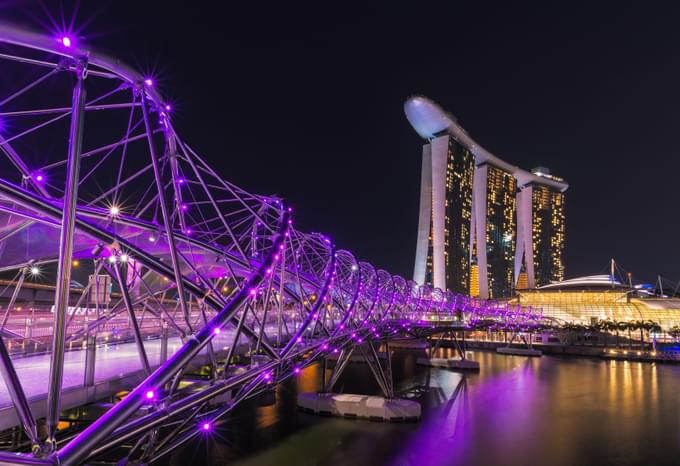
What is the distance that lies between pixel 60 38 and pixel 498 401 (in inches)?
1689

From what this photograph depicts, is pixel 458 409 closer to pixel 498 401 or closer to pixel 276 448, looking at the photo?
pixel 498 401

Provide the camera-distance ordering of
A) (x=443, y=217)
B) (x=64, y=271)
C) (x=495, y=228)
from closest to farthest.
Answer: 1. (x=64, y=271)
2. (x=443, y=217)
3. (x=495, y=228)

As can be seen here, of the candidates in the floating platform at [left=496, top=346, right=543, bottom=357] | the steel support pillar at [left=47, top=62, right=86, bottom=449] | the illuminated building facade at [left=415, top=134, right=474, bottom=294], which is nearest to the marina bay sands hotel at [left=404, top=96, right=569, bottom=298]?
the illuminated building facade at [left=415, top=134, right=474, bottom=294]

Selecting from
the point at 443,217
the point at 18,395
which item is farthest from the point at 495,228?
the point at 18,395

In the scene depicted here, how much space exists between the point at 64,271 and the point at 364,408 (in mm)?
30548

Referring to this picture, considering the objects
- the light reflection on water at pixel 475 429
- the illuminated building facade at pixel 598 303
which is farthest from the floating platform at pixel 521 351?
the illuminated building facade at pixel 598 303

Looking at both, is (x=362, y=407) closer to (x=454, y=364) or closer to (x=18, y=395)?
(x=18, y=395)

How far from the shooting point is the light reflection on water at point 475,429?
27.1m

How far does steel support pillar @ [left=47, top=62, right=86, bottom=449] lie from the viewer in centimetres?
673

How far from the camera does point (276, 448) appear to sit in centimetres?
2780

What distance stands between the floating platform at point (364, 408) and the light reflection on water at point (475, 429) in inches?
36.5

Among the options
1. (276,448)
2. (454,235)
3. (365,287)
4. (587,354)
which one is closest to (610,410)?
(365,287)

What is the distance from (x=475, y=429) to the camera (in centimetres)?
3359

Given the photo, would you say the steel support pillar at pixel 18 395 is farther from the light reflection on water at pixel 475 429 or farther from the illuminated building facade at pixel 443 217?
the illuminated building facade at pixel 443 217
